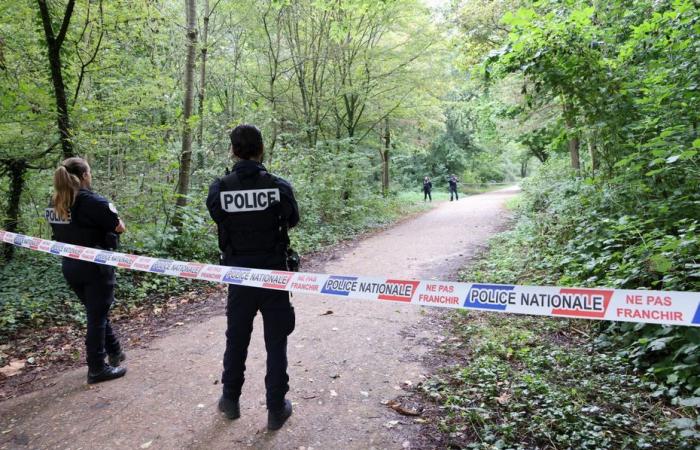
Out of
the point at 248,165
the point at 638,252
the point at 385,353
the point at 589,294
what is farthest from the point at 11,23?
the point at 638,252

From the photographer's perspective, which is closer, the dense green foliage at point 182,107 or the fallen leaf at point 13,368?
the fallen leaf at point 13,368

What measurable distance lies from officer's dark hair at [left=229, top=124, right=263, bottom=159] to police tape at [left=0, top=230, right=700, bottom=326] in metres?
0.89

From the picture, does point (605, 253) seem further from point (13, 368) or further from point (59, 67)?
point (59, 67)

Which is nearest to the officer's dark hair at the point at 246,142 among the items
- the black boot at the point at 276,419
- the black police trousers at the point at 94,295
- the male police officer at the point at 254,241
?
the male police officer at the point at 254,241

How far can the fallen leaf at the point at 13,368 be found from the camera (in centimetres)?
459

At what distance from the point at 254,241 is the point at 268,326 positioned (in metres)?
0.68

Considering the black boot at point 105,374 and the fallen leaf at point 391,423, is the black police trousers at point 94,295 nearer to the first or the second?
the black boot at point 105,374

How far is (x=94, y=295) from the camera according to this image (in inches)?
156

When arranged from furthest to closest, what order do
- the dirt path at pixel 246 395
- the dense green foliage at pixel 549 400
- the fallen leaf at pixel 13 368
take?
1. the fallen leaf at pixel 13 368
2. the dirt path at pixel 246 395
3. the dense green foliage at pixel 549 400

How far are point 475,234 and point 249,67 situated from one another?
396 inches

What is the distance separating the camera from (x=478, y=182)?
131 feet

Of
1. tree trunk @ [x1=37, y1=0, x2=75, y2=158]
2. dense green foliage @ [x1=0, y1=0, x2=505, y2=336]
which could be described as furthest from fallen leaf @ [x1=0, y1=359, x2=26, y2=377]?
tree trunk @ [x1=37, y1=0, x2=75, y2=158]

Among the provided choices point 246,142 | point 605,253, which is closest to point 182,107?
point 246,142

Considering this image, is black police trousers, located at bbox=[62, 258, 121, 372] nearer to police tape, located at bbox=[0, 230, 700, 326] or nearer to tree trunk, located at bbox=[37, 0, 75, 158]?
police tape, located at bbox=[0, 230, 700, 326]
